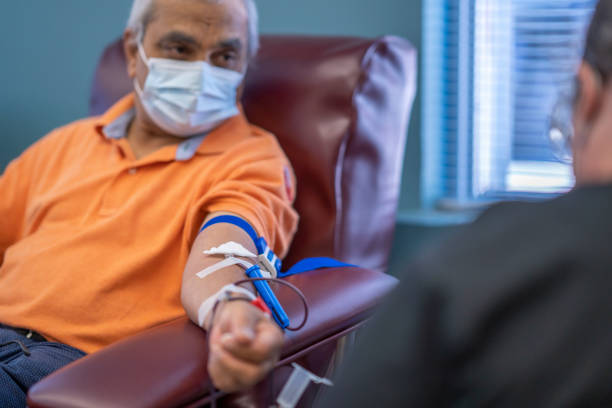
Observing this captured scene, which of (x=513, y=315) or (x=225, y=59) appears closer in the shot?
(x=513, y=315)

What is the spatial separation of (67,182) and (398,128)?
774 mm

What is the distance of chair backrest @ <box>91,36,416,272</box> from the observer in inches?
63.3

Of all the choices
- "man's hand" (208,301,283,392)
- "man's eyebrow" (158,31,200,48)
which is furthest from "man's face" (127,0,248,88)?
"man's hand" (208,301,283,392)

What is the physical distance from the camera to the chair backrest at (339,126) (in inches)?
63.3

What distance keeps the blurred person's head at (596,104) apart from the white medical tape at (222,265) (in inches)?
26.8

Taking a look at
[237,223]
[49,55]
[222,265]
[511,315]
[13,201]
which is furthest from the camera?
[49,55]

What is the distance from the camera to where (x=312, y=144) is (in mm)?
1634

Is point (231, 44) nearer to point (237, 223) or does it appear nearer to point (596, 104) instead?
point (237, 223)

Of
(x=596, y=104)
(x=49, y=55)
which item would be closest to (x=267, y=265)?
(x=596, y=104)

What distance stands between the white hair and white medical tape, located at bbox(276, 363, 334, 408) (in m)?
0.93

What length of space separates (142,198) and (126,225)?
2.5 inches

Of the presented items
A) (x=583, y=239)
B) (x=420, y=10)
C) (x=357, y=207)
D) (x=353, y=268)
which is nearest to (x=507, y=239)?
(x=583, y=239)

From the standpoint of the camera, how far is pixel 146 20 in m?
1.59

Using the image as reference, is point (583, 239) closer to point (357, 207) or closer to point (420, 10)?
point (357, 207)
